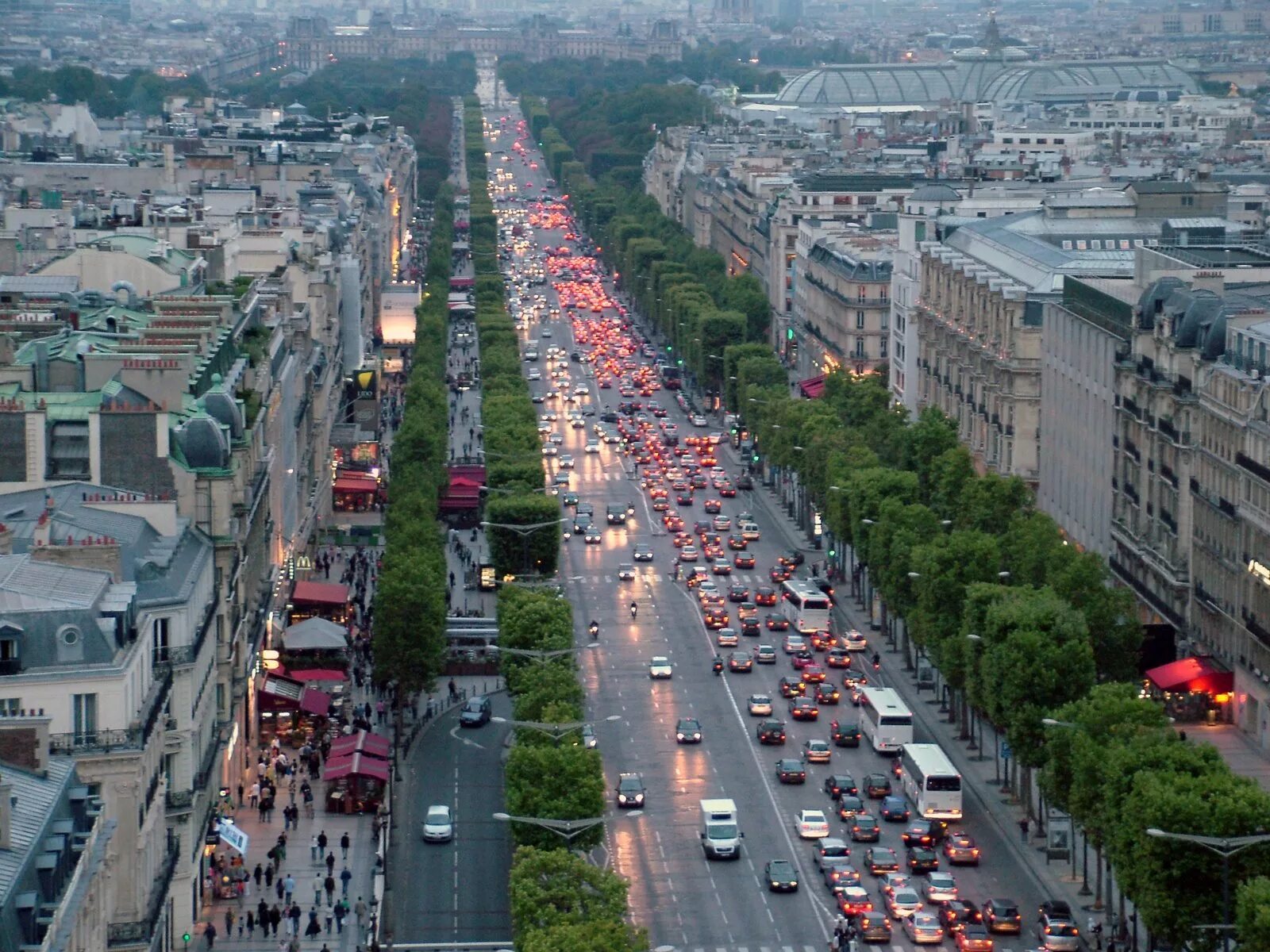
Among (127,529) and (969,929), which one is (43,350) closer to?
(127,529)

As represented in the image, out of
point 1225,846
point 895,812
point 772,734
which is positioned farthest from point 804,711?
point 1225,846

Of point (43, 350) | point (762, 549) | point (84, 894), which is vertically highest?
point (43, 350)

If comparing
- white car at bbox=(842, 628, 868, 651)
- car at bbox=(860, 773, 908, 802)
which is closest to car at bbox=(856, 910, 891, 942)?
car at bbox=(860, 773, 908, 802)

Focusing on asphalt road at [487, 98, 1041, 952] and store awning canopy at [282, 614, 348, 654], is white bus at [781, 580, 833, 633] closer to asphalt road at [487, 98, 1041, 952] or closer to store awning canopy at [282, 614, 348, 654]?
asphalt road at [487, 98, 1041, 952]

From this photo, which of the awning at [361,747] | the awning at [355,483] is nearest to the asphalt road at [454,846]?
the awning at [361,747]

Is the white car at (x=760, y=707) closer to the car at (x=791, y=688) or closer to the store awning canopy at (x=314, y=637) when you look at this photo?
the car at (x=791, y=688)

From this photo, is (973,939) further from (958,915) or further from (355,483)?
(355,483)

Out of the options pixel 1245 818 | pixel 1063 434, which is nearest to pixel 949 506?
pixel 1063 434
